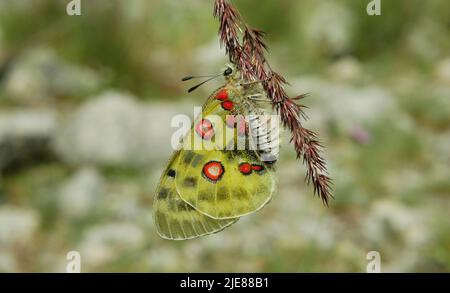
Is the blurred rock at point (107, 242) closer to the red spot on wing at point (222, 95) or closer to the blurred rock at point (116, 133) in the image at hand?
Result: the blurred rock at point (116, 133)

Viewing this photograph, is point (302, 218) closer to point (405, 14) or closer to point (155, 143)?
point (155, 143)

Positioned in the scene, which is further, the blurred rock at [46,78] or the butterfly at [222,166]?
the blurred rock at [46,78]

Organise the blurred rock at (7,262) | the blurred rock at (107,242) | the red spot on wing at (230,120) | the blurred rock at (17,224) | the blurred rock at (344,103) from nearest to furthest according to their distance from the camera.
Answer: the red spot on wing at (230,120) < the blurred rock at (7,262) < the blurred rock at (107,242) < the blurred rock at (17,224) < the blurred rock at (344,103)

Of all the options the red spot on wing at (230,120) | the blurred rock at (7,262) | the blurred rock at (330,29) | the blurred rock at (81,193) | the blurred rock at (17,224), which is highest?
the blurred rock at (330,29)

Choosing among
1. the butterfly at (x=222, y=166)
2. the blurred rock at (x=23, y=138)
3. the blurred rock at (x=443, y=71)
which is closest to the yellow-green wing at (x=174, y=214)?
the butterfly at (x=222, y=166)

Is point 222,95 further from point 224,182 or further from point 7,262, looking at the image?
point 7,262
